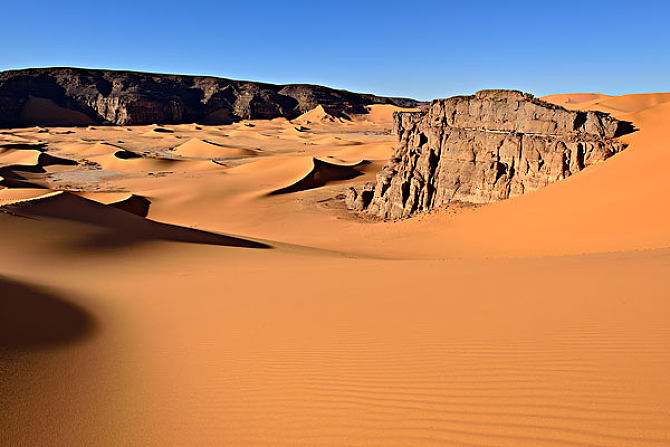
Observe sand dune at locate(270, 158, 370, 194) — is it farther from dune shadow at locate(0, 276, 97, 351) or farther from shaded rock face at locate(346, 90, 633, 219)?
dune shadow at locate(0, 276, 97, 351)

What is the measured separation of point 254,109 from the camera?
289 ft

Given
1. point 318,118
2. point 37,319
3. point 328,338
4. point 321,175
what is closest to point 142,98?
point 318,118

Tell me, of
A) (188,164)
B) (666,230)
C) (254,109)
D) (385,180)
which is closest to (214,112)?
→ (254,109)

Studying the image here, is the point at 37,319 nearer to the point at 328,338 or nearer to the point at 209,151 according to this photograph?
the point at 328,338

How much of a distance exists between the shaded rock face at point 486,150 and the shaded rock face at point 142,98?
223 ft

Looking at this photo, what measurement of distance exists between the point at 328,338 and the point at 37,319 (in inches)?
139

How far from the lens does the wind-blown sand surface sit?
331cm

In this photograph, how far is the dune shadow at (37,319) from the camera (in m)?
5.06

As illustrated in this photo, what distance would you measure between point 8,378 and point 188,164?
39.8 meters

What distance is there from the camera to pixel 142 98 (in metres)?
80.3

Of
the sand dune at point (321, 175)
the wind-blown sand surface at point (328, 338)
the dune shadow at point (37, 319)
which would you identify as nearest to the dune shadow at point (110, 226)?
the wind-blown sand surface at point (328, 338)

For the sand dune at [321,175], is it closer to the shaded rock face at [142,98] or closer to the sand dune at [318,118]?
the sand dune at [318,118]

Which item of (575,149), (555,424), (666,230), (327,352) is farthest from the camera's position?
(575,149)

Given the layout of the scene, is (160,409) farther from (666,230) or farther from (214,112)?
(214,112)
